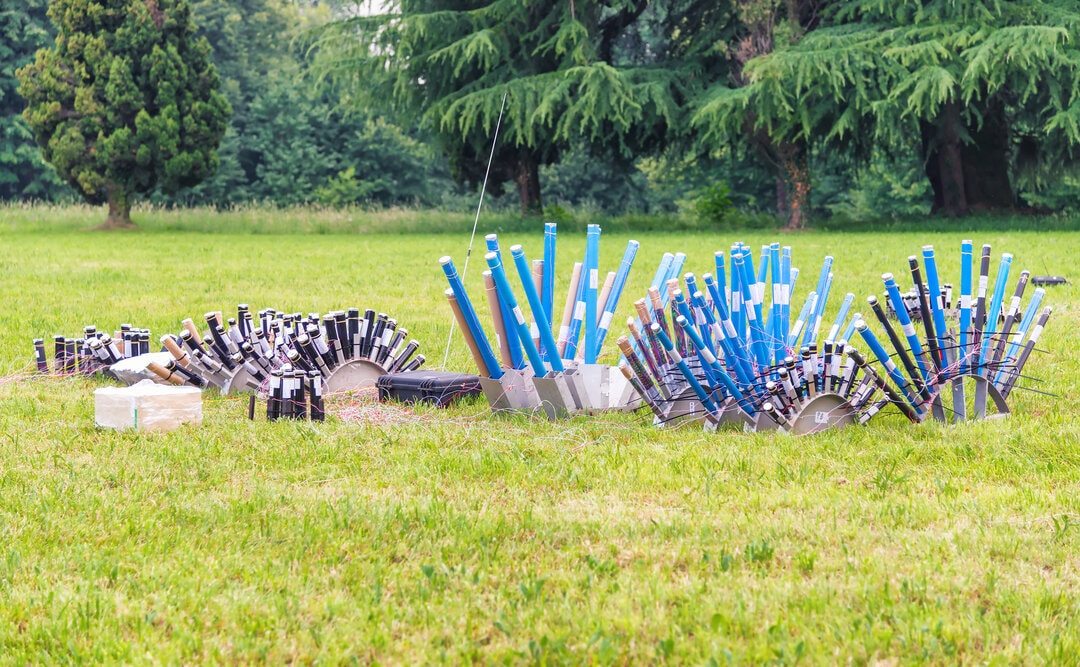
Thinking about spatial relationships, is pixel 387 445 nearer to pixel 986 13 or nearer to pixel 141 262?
pixel 141 262

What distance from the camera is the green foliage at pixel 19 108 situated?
38.8 metres

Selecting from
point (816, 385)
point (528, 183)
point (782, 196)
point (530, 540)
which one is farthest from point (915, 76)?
point (530, 540)

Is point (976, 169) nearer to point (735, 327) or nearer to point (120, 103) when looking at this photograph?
point (120, 103)

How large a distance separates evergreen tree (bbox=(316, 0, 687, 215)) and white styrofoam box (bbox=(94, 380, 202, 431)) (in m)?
18.0

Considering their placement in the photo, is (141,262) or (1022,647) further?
(141,262)

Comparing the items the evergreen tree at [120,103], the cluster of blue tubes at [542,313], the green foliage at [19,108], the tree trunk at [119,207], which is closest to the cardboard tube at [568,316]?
the cluster of blue tubes at [542,313]

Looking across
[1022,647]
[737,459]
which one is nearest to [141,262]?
[737,459]

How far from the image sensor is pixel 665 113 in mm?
23016

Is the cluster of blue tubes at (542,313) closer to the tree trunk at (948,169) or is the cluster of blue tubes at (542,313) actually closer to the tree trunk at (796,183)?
the tree trunk at (796,183)

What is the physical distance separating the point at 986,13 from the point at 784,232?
517cm

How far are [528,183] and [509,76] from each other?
132 inches

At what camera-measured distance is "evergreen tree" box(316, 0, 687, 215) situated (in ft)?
75.9

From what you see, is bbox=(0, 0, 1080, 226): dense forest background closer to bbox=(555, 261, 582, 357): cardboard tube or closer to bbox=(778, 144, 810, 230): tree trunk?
bbox=(778, 144, 810, 230): tree trunk

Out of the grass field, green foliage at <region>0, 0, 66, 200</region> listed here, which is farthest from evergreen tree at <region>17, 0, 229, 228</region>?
the grass field
